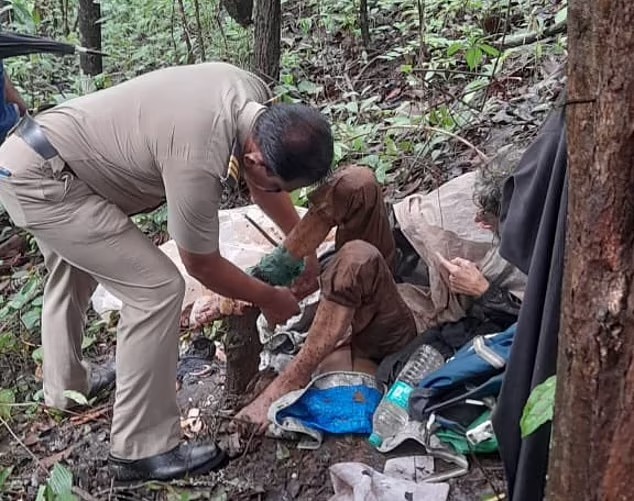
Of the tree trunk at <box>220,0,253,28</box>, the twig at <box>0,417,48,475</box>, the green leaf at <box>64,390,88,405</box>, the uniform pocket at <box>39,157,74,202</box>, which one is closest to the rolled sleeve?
the uniform pocket at <box>39,157,74,202</box>

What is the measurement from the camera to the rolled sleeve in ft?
8.85

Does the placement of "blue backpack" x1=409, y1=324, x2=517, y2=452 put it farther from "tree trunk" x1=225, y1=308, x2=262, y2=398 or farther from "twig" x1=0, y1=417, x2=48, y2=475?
"twig" x1=0, y1=417, x2=48, y2=475

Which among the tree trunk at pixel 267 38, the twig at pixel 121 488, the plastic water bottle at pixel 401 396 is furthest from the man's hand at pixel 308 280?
the tree trunk at pixel 267 38

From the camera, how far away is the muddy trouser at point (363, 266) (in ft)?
10.3

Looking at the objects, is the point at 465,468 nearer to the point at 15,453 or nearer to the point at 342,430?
the point at 342,430

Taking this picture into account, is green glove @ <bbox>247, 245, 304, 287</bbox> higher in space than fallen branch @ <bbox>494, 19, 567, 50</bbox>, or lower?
lower

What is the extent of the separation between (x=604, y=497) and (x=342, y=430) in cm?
191

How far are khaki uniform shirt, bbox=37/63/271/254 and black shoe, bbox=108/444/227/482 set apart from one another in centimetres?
83

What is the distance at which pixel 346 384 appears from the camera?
3205 mm

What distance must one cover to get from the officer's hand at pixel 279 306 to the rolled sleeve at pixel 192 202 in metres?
0.38

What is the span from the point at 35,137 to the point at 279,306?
41.7 inches

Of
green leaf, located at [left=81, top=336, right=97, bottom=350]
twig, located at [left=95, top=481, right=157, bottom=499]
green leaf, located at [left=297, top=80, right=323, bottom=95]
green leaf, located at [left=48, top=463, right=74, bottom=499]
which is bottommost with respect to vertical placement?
green leaf, located at [left=81, top=336, right=97, bottom=350]

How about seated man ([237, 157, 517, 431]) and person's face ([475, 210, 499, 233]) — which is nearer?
person's face ([475, 210, 499, 233])

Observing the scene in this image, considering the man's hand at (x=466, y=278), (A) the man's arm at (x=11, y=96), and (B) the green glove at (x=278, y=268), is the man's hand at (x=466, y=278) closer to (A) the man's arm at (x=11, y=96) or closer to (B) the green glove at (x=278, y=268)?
(B) the green glove at (x=278, y=268)
